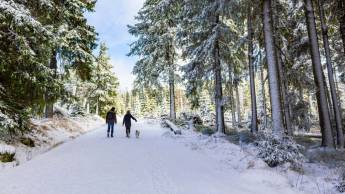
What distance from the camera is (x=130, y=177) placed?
254 inches

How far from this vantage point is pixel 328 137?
12211mm

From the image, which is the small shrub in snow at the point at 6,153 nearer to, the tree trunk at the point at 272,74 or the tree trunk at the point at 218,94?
the tree trunk at the point at 272,74

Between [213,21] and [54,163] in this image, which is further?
[213,21]

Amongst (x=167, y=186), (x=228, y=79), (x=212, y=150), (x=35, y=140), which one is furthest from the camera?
(x=228, y=79)

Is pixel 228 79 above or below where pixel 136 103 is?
below

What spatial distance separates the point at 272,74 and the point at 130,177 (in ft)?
19.2

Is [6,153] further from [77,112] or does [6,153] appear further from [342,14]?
[77,112]

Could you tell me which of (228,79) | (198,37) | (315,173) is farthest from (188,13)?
(315,173)

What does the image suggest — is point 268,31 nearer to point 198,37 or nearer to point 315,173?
point 315,173

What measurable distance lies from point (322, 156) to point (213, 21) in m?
9.52

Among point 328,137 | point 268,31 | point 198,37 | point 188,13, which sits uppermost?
point 188,13

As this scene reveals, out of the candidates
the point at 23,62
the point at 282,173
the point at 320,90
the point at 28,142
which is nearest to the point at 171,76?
the point at 320,90

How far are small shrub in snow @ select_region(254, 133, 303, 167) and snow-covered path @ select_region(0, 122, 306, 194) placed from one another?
113cm

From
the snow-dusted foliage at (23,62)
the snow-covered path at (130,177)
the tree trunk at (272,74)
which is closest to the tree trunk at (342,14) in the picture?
the tree trunk at (272,74)
